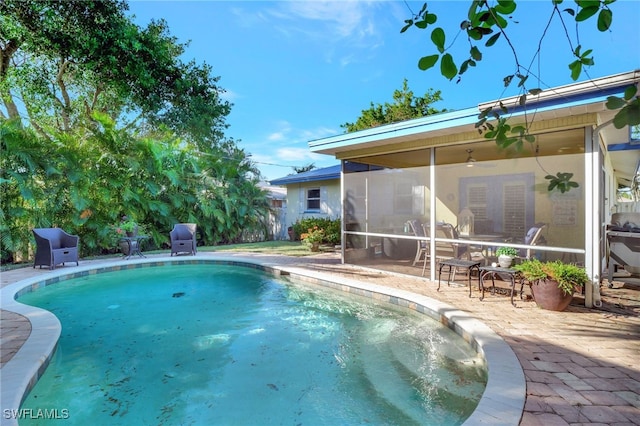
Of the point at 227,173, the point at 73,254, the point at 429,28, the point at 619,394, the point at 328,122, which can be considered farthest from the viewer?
the point at 328,122

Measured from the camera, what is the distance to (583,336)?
3.67 meters

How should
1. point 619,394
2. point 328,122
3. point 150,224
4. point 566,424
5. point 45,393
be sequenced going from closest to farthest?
1. point 566,424
2. point 619,394
3. point 45,393
4. point 150,224
5. point 328,122

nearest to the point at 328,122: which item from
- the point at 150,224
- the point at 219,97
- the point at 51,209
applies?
the point at 219,97

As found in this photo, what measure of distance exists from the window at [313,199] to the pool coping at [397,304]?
7263 mm

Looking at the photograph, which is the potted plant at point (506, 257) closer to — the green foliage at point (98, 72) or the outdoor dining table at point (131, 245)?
the outdoor dining table at point (131, 245)

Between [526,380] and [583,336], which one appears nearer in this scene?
[526,380]

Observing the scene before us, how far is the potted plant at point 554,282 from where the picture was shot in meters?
4.38

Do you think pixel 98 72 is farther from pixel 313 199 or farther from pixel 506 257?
pixel 506 257

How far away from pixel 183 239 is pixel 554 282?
951 centimetres

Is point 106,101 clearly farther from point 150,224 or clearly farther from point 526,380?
point 526,380

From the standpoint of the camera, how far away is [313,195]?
48.9 feet

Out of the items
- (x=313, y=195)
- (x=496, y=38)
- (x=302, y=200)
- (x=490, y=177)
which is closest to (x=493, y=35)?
(x=496, y=38)

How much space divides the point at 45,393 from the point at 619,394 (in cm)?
491

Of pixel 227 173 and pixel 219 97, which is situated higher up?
pixel 219 97
